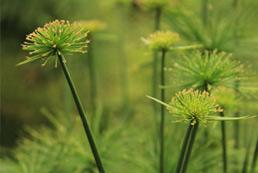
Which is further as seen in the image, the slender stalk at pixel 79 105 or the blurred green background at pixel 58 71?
the blurred green background at pixel 58 71

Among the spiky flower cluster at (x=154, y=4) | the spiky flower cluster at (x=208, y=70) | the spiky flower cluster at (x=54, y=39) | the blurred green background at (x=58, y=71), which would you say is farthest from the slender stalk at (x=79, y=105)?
the blurred green background at (x=58, y=71)

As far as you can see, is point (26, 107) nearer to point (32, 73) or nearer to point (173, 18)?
point (32, 73)

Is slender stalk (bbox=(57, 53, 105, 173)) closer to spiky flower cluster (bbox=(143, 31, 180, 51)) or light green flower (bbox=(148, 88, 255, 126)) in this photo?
light green flower (bbox=(148, 88, 255, 126))

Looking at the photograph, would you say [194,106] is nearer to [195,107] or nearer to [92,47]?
[195,107]

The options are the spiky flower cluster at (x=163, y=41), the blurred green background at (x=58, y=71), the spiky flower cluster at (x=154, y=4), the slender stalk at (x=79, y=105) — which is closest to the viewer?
the slender stalk at (x=79, y=105)

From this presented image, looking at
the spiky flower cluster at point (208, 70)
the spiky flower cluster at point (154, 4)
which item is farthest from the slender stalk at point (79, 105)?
the spiky flower cluster at point (154, 4)

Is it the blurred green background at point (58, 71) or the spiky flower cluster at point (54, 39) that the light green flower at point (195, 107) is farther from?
the blurred green background at point (58, 71)


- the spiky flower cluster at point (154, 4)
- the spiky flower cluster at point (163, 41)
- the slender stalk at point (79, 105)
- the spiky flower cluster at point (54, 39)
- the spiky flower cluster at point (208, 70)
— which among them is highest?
the spiky flower cluster at point (154, 4)

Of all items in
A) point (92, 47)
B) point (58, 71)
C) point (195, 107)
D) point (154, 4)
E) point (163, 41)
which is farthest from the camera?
point (58, 71)

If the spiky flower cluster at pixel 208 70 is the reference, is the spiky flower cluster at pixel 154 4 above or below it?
above

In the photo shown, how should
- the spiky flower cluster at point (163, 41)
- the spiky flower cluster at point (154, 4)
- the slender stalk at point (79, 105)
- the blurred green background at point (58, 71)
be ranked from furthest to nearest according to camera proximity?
the blurred green background at point (58, 71) → the spiky flower cluster at point (154, 4) → the spiky flower cluster at point (163, 41) → the slender stalk at point (79, 105)

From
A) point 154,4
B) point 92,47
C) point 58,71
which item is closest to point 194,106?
point 154,4

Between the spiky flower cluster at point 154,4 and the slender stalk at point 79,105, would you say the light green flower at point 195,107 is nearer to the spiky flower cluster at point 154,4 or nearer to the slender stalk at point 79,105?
the slender stalk at point 79,105
